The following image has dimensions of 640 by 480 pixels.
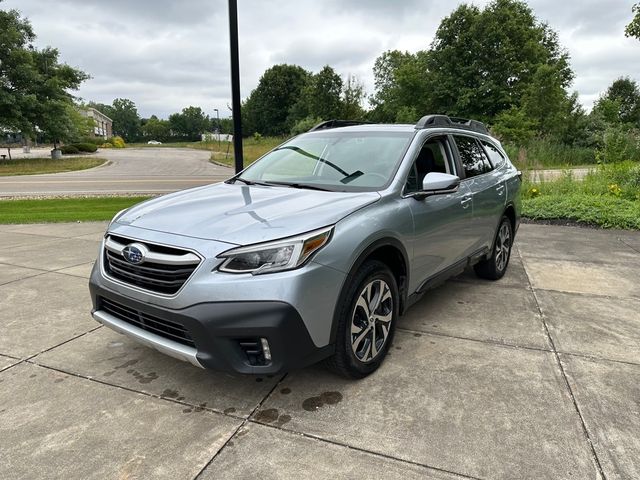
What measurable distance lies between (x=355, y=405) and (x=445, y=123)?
2748 millimetres

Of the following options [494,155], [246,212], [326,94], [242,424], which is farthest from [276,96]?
[242,424]

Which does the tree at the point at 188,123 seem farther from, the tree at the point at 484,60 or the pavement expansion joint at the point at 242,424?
the pavement expansion joint at the point at 242,424

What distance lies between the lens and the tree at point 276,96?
266ft

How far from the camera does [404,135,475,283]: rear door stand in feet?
11.5

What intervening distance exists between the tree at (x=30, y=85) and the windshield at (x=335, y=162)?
3179 centimetres

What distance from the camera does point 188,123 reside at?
12325cm

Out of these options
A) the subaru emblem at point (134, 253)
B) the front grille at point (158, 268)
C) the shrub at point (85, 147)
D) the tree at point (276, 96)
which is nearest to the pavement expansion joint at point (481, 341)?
the front grille at point (158, 268)

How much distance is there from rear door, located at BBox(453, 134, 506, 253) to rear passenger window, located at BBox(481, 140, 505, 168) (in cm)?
11

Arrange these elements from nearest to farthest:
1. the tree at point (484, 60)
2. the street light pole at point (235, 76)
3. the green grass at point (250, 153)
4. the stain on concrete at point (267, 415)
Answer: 1. the stain on concrete at point (267, 415)
2. the street light pole at point (235, 76)
3. the green grass at point (250, 153)
4. the tree at point (484, 60)

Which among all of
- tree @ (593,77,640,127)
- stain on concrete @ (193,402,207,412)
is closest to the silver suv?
stain on concrete @ (193,402,207,412)

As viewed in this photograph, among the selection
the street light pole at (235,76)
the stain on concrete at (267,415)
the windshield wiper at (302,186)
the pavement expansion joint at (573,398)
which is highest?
the street light pole at (235,76)

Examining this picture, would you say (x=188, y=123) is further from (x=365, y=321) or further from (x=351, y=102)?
(x=365, y=321)

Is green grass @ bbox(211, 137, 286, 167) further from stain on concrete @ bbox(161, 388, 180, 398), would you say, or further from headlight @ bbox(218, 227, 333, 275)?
headlight @ bbox(218, 227, 333, 275)

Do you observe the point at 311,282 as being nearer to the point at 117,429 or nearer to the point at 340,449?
the point at 340,449
